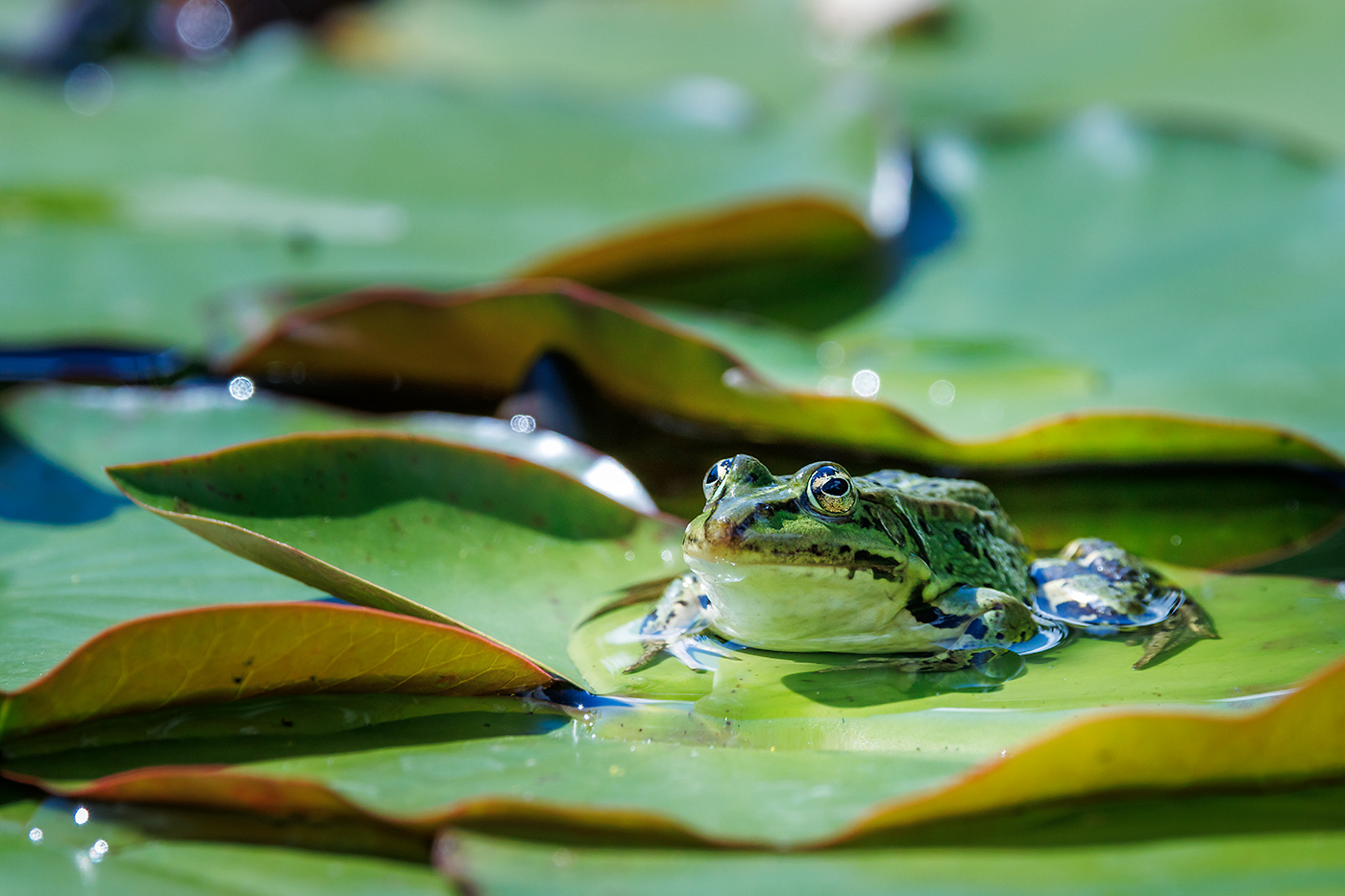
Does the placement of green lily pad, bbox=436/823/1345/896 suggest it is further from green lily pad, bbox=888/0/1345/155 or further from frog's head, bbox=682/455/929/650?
green lily pad, bbox=888/0/1345/155

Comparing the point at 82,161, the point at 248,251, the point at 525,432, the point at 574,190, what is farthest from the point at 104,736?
the point at 82,161

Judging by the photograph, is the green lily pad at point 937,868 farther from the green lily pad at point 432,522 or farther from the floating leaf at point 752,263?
the floating leaf at point 752,263

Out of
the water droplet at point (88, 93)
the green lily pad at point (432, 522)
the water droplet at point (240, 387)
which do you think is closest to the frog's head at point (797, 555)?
the green lily pad at point (432, 522)

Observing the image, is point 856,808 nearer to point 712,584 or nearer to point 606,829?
point 606,829

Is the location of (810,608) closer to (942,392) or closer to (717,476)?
(717,476)

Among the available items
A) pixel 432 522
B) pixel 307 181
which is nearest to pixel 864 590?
pixel 432 522
